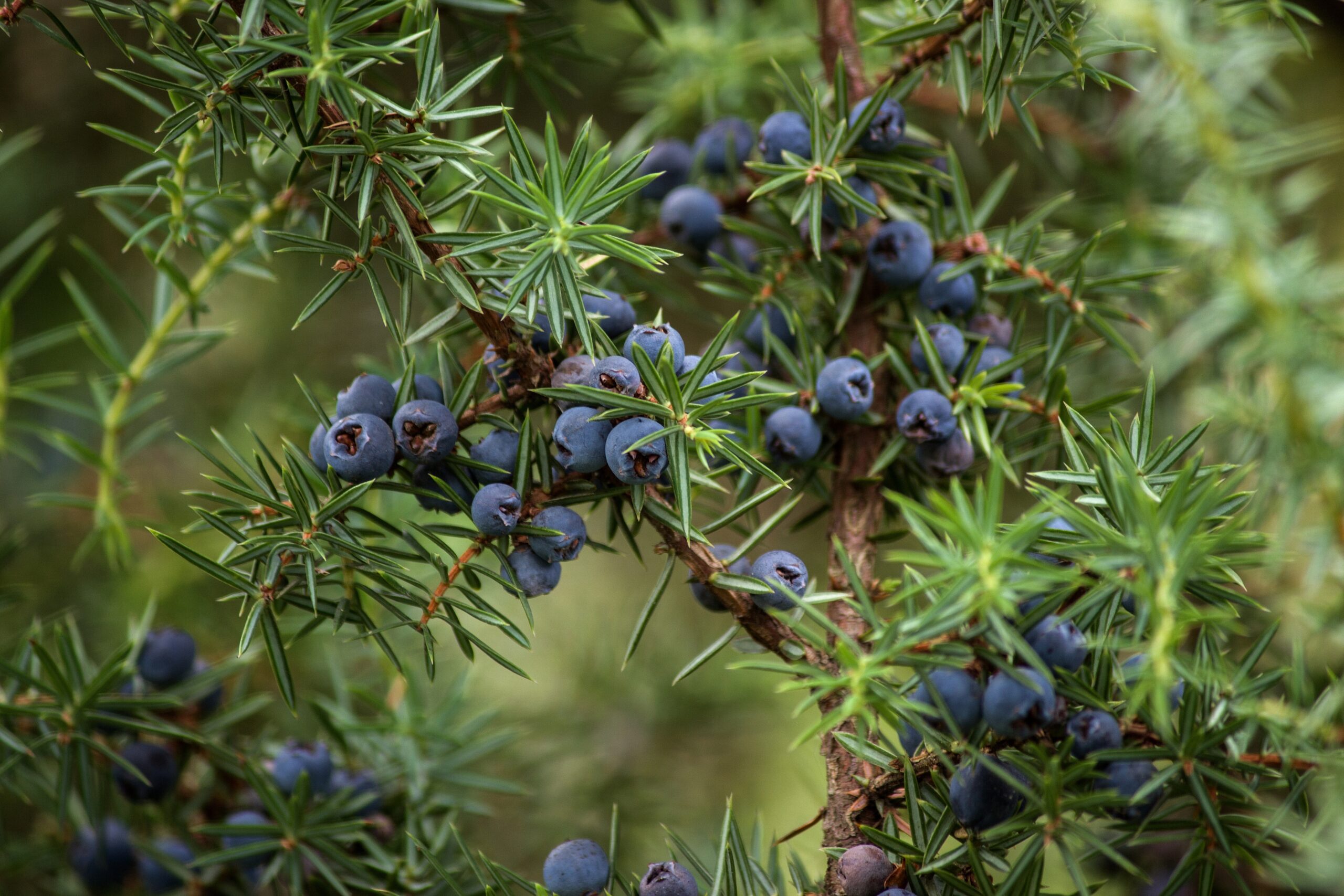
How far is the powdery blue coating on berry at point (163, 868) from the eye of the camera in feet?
3.62

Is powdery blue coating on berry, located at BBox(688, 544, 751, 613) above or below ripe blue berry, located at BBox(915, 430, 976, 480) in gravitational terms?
below

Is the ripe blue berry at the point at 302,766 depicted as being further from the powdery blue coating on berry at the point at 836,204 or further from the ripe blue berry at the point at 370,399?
the powdery blue coating on berry at the point at 836,204

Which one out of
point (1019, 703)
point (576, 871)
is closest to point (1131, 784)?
point (1019, 703)

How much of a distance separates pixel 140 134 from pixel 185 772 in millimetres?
1209

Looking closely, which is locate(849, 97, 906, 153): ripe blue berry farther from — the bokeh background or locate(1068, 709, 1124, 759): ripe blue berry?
locate(1068, 709, 1124, 759): ripe blue berry

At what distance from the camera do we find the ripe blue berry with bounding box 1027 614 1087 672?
667 millimetres

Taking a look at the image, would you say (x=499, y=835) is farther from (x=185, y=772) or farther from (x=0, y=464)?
(x=0, y=464)

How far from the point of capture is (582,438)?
0.70 metres

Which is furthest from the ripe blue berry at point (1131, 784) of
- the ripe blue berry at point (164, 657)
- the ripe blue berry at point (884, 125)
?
the ripe blue berry at point (164, 657)

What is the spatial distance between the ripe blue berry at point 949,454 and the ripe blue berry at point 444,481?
427 millimetres

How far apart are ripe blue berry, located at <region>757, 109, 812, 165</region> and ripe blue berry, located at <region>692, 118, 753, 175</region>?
0.11 m

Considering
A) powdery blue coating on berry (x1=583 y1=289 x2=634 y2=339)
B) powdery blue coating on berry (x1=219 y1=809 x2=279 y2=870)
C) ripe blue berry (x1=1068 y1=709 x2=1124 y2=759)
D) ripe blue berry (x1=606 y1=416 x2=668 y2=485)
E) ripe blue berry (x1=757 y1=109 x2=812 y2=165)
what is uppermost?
ripe blue berry (x1=757 y1=109 x2=812 y2=165)

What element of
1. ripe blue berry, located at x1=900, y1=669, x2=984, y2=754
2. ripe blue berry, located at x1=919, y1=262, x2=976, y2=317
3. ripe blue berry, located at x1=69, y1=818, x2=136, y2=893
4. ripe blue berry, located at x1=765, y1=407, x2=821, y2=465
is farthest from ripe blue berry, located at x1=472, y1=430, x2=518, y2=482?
ripe blue berry, located at x1=69, y1=818, x2=136, y2=893

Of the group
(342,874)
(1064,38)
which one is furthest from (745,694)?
(1064,38)
